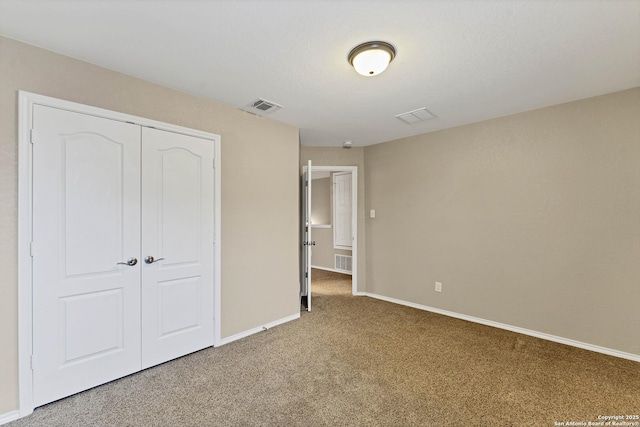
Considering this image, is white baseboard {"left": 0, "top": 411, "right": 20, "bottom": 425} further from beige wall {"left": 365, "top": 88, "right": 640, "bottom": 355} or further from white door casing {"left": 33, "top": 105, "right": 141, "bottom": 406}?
beige wall {"left": 365, "top": 88, "right": 640, "bottom": 355}

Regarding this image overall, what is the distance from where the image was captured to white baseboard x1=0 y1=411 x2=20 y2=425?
1.79m

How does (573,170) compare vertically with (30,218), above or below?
above

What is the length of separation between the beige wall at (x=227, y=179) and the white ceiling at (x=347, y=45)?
131 millimetres

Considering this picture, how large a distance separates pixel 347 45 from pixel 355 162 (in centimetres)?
292

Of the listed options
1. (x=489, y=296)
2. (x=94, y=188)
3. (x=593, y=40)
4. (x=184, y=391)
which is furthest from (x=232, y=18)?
(x=489, y=296)

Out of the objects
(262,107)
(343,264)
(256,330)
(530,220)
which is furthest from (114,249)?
(343,264)

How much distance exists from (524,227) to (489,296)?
3.11 feet

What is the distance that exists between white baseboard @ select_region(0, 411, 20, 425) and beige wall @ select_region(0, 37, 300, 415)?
0.9 inches

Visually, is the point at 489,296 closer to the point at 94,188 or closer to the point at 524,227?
the point at 524,227

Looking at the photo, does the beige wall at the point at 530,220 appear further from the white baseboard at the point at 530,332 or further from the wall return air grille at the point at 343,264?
the wall return air grille at the point at 343,264

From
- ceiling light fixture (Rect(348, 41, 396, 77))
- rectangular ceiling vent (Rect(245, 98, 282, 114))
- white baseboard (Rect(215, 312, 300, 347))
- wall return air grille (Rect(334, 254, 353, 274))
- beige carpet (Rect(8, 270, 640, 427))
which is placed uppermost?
rectangular ceiling vent (Rect(245, 98, 282, 114))

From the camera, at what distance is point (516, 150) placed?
326 cm

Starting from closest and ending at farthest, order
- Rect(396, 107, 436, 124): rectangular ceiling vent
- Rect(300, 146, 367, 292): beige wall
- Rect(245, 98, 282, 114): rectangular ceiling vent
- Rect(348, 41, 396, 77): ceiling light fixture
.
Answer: Rect(348, 41, 396, 77): ceiling light fixture
Rect(245, 98, 282, 114): rectangular ceiling vent
Rect(396, 107, 436, 124): rectangular ceiling vent
Rect(300, 146, 367, 292): beige wall

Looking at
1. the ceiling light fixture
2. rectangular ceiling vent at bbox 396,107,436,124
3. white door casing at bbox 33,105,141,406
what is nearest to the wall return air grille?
rectangular ceiling vent at bbox 396,107,436,124
